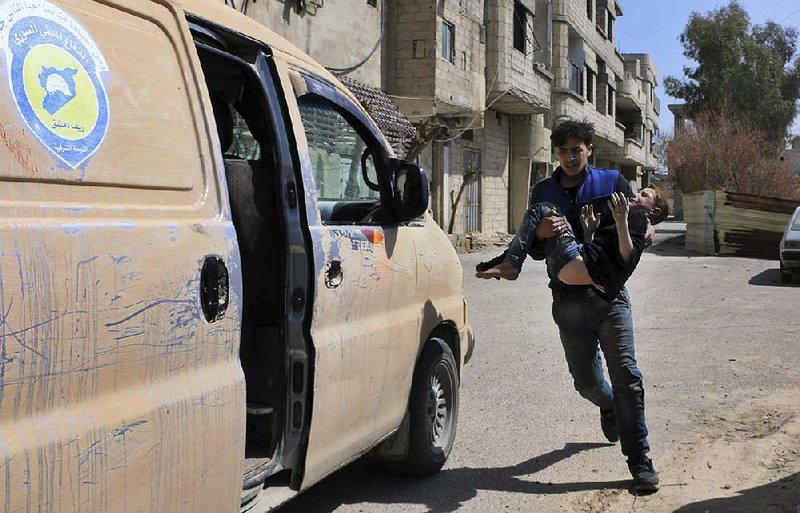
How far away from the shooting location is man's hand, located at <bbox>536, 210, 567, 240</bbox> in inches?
176

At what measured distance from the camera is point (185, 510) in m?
2.55

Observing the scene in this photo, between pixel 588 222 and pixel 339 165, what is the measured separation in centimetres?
134

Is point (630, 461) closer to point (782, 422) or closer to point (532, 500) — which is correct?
point (532, 500)

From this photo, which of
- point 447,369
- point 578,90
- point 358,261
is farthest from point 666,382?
point 578,90

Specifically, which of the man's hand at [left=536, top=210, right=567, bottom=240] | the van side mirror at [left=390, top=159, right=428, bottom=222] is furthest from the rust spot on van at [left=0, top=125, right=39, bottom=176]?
the man's hand at [left=536, top=210, right=567, bottom=240]

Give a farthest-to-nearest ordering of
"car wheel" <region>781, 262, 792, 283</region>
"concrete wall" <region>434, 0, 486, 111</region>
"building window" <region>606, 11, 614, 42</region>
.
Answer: "building window" <region>606, 11, 614, 42</region>, "concrete wall" <region>434, 0, 486, 111</region>, "car wheel" <region>781, 262, 792, 283</region>

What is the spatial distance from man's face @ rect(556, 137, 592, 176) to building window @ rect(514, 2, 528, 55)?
2394 centimetres

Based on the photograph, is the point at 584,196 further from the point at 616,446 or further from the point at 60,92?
the point at 60,92

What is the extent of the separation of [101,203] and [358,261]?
158 cm

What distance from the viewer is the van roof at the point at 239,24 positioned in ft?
10.1

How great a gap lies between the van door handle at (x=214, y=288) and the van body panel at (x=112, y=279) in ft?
0.09

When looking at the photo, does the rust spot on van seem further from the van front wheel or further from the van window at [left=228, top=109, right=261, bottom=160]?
the van front wheel

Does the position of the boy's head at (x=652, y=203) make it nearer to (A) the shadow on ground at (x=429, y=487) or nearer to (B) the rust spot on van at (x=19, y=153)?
(A) the shadow on ground at (x=429, y=487)

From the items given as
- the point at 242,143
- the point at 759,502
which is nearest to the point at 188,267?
the point at 242,143
